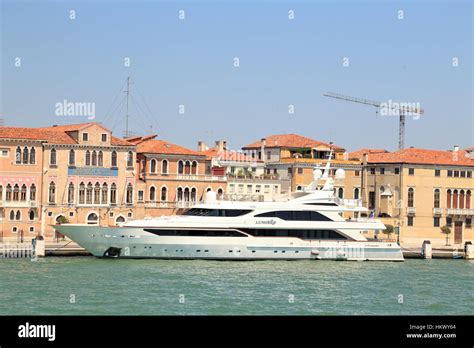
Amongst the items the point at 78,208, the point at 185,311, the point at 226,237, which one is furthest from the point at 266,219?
the point at 185,311

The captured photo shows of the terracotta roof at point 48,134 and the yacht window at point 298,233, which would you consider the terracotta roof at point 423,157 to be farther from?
the terracotta roof at point 48,134

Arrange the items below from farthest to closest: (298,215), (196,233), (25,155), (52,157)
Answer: (52,157), (25,155), (298,215), (196,233)

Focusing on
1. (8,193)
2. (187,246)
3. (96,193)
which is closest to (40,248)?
(8,193)

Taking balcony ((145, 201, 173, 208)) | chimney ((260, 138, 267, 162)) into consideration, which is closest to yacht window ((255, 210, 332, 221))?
balcony ((145, 201, 173, 208))

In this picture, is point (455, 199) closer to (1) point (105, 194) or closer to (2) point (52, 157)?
(1) point (105, 194)

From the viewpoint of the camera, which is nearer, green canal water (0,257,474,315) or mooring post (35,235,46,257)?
green canal water (0,257,474,315)

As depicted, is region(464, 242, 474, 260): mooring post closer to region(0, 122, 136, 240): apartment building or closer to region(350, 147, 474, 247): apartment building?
region(350, 147, 474, 247): apartment building

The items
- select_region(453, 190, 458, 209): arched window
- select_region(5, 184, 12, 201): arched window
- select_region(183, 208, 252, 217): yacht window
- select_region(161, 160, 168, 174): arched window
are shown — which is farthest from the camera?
select_region(453, 190, 458, 209): arched window

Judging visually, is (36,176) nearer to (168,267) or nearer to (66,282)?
(168,267)
